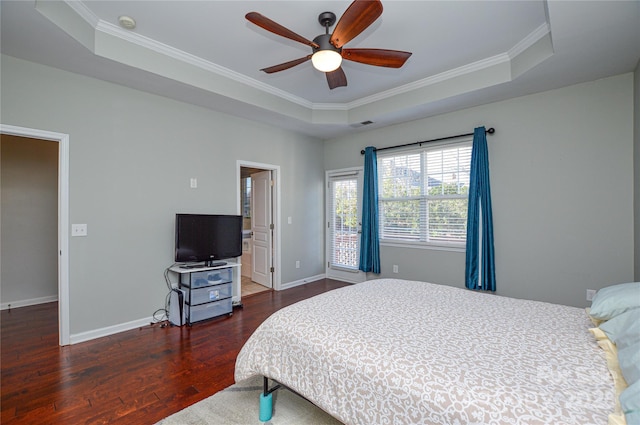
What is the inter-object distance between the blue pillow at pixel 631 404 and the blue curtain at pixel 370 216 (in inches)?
155

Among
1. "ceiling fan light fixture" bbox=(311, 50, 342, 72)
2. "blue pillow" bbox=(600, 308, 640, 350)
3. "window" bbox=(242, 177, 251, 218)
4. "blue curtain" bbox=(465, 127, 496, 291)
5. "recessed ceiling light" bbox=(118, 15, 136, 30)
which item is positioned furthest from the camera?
"window" bbox=(242, 177, 251, 218)

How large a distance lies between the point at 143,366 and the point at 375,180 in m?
3.83

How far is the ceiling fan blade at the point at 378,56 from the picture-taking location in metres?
2.38

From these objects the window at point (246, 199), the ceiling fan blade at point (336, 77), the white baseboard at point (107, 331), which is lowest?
the white baseboard at point (107, 331)

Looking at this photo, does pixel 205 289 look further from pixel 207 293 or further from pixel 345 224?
pixel 345 224

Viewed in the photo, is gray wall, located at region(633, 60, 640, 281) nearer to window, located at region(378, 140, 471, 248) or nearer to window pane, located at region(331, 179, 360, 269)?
window, located at region(378, 140, 471, 248)

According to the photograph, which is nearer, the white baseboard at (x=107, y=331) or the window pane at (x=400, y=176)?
the white baseboard at (x=107, y=331)

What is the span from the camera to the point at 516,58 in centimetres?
305

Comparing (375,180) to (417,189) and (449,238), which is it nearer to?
(417,189)

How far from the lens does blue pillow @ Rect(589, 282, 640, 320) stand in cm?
132

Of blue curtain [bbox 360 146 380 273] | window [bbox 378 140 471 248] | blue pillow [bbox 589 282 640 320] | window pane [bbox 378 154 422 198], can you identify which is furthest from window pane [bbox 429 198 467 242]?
blue pillow [bbox 589 282 640 320]

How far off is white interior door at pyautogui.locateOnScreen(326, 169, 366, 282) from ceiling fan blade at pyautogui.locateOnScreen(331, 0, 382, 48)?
121 inches

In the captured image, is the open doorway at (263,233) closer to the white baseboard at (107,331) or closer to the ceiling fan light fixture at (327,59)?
the white baseboard at (107,331)

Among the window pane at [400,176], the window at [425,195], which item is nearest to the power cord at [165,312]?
the window at [425,195]
